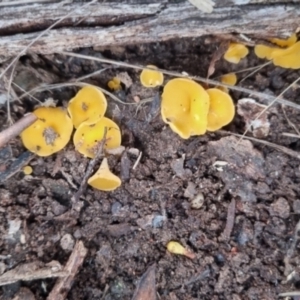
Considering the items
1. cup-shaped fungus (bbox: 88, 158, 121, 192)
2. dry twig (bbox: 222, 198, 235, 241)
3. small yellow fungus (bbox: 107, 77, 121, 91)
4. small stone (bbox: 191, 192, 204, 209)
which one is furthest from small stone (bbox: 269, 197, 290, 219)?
small yellow fungus (bbox: 107, 77, 121, 91)

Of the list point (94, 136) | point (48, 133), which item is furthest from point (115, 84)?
point (48, 133)

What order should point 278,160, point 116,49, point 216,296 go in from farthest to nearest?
point 116,49
point 278,160
point 216,296

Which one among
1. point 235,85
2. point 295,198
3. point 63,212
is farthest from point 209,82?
point 63,212

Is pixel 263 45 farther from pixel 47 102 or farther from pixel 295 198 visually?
pixel 47 102

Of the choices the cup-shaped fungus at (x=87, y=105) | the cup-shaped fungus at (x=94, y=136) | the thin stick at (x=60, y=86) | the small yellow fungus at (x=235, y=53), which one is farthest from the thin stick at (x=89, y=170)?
the small yellow fungus at (x=235, y=53)

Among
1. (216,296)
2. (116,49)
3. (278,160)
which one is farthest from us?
(116,49)

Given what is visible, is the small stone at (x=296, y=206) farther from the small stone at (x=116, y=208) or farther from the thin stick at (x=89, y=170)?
the thin stick at (x=89, y=170)

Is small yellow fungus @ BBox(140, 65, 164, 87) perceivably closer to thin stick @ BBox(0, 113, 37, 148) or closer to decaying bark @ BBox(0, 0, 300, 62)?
decaying bark @ BBox(0, 0, 300, 62)
